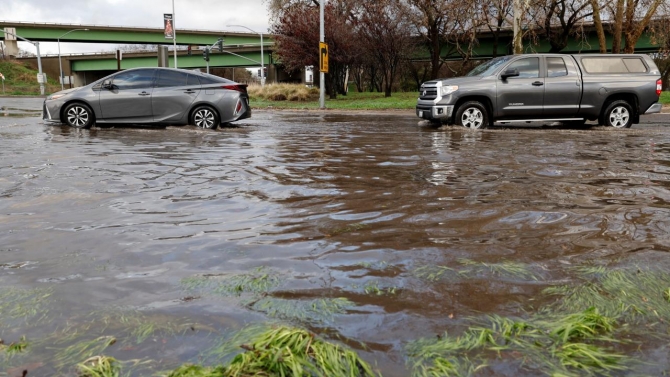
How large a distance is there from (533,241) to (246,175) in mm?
3640

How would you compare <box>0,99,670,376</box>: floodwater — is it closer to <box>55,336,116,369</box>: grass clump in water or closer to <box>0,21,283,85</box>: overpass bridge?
<box>55,336,116,369</box>: grass clump in water

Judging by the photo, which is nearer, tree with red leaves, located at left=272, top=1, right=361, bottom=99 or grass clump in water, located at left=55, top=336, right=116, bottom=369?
grass clump in water, located at left=55, top=336, right=116, bottom=369

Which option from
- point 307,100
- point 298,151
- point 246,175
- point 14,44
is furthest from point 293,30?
point 14,44

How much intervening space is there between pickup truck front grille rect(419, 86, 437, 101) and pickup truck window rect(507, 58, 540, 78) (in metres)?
1.83

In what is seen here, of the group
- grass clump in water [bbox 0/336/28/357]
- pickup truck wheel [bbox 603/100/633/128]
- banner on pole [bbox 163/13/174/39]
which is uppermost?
banner on pole [bbox 163/13/174/39]

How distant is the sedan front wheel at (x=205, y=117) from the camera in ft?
43.4

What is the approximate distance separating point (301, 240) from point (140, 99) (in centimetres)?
1046

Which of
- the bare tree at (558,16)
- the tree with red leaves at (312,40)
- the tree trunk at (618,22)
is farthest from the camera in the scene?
the tree with red leaves at (312,40)

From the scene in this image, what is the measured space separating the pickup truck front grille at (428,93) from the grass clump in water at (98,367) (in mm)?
11902

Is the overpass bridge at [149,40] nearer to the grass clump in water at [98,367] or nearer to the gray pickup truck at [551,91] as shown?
the gray pickup truck at [551,91]

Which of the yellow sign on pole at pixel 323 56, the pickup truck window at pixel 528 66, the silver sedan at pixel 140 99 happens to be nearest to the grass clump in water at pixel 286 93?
the yellow sign on pole at pixel 323 56

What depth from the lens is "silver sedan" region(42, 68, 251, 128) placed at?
12.9 metres

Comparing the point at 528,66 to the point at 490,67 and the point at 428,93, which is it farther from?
the point at 428,93

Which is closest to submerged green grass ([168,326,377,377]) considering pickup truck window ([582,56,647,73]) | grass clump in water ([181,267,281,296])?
grass clump in water ([181,267,281,296])
